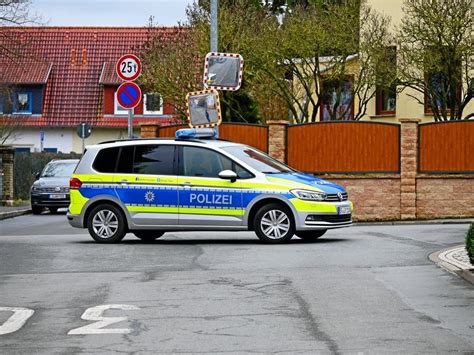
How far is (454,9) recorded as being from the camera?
32.1 meters

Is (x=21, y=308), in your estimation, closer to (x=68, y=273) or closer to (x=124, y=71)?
(x=68, y=273)

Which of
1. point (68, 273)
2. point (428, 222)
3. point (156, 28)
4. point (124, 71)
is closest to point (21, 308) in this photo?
point (68, 273)

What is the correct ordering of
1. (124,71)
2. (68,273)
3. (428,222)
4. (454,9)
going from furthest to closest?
(454,9), (428,222), (124,71), (68,273)

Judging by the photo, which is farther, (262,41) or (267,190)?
(262,41)

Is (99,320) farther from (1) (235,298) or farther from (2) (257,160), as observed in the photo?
(2) (257,160)

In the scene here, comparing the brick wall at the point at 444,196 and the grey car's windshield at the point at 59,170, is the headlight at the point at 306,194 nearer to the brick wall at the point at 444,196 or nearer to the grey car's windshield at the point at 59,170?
the brick wall at the point at 444,196

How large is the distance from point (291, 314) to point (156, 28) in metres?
44.5

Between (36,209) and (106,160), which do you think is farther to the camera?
(36,209)

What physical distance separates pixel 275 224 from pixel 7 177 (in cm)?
2289

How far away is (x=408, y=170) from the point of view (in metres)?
29.1

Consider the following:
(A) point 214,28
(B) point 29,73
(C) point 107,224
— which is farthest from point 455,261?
(B) point 29,73

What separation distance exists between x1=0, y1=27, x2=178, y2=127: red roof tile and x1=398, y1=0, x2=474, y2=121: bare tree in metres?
30.0

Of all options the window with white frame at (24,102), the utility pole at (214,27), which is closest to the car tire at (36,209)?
the utility pole at (214,27)

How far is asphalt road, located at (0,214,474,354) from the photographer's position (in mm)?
9898
